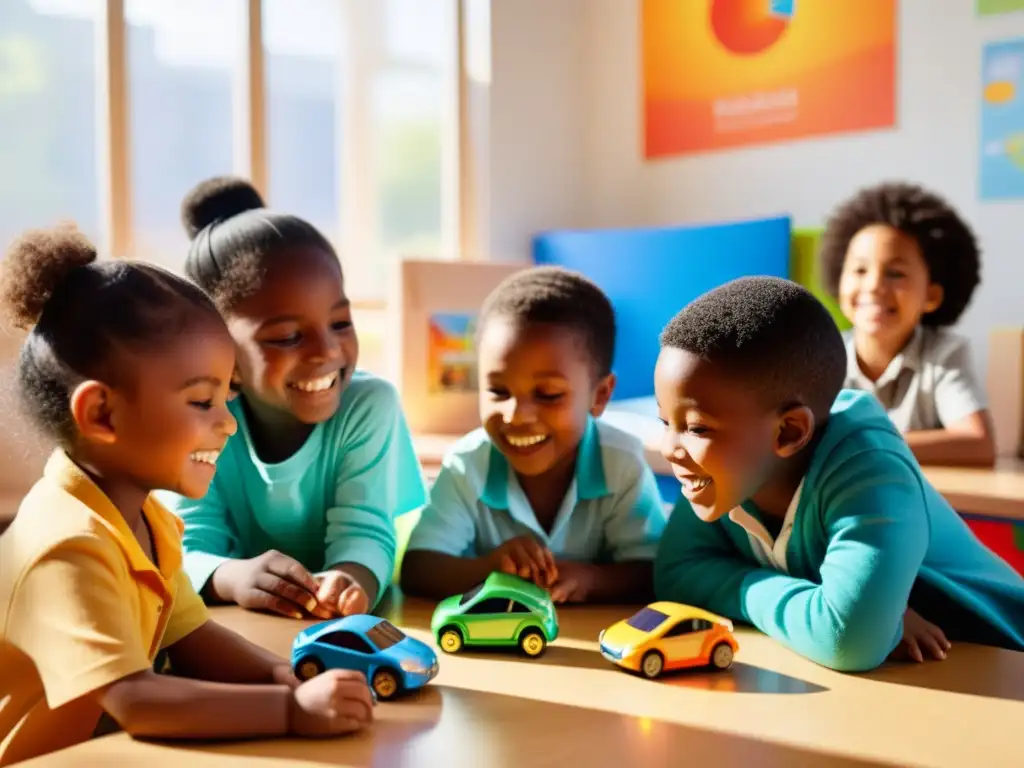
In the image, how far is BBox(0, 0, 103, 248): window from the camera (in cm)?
295

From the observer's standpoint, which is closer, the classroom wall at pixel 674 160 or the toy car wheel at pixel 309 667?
the toy car wheel at pixel 309 667

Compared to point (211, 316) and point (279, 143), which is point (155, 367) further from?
point (279, 143)

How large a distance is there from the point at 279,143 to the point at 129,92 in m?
0.69

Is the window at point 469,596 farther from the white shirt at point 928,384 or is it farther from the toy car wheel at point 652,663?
the white shirt at point 928,384

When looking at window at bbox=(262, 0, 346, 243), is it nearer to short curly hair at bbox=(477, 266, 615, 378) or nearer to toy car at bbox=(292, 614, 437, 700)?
short curly hair at bbox=(477, 266, 615, 378)

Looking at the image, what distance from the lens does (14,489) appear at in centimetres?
238

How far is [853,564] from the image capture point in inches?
43.2

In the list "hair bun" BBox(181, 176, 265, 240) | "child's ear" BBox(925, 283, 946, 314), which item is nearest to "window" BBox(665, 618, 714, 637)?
"hair bun" BBox(181, 176, 265, 240)

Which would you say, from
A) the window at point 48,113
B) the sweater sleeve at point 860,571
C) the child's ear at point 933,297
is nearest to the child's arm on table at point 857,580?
the sweater sleeve at point 860,571

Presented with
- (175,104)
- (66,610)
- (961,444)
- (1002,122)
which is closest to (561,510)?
(66,610)

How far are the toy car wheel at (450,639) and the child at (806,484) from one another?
0.30 metres

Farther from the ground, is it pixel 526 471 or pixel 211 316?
pixel 211 316

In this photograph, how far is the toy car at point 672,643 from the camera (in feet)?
3.49

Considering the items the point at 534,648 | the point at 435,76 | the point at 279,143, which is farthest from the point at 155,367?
the point at 435,76
